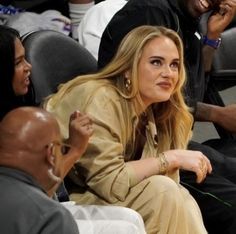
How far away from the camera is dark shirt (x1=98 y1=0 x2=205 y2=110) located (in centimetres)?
226

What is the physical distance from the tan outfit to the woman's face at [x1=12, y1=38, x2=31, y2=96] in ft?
0.42

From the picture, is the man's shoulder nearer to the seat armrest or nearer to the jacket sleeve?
the seat armrest

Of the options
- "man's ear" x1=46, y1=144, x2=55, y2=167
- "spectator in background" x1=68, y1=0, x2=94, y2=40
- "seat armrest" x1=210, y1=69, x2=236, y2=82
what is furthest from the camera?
"spectator in background" x1=68, y1=0, x2=94, y2=40

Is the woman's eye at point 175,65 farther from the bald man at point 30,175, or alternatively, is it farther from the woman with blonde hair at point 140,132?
the bald man at point 30,175

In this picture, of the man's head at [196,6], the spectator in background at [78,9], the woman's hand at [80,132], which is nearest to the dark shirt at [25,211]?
the woman's hand at [80,132]

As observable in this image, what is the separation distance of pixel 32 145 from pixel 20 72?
718mm

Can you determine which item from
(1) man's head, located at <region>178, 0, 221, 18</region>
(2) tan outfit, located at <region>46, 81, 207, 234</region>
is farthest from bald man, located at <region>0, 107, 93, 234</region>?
(1) man's head, located at <region>178, 0, 221, 18</region>

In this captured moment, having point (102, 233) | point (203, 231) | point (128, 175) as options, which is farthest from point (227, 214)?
point (102, 233)

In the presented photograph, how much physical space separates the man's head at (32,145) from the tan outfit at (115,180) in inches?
19.0

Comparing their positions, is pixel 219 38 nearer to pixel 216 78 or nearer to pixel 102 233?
pixel 216 78

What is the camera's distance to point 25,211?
3.80ft

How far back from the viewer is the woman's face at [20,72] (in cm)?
194

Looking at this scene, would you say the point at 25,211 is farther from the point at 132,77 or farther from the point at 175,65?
the point at 175,65

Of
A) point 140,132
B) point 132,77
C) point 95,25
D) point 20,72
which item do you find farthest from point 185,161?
point 95,25
